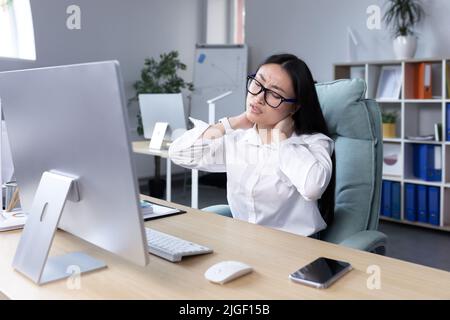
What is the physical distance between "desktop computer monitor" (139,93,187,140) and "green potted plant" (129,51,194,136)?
157 centimetres

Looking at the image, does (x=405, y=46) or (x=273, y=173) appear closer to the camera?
(x=273, y=173)

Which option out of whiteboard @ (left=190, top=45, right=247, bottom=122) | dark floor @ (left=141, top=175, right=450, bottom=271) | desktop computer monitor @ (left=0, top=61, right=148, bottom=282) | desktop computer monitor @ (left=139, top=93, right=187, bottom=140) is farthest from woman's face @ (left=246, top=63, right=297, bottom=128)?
whiteboard @ (left=190, top=45, right=247, bottom=122)

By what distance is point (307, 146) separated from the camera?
1470 mm

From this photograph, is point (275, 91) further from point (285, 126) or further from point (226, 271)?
point (226, 271)

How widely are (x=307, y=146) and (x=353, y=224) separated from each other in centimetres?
31

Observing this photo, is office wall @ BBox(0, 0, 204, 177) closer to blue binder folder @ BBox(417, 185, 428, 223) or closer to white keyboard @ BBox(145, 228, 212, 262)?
blue binder folder @ BBox(417, 185, 428, 223)

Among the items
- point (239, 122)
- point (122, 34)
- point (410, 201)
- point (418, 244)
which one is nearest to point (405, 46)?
point (410, 201)

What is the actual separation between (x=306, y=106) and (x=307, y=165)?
23 centimetres

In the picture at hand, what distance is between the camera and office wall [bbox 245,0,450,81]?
3.92 metres

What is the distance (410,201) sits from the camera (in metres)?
3.83

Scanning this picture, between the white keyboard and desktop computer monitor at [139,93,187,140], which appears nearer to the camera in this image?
the white keyboard

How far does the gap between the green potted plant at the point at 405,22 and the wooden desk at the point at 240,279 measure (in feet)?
10.3
